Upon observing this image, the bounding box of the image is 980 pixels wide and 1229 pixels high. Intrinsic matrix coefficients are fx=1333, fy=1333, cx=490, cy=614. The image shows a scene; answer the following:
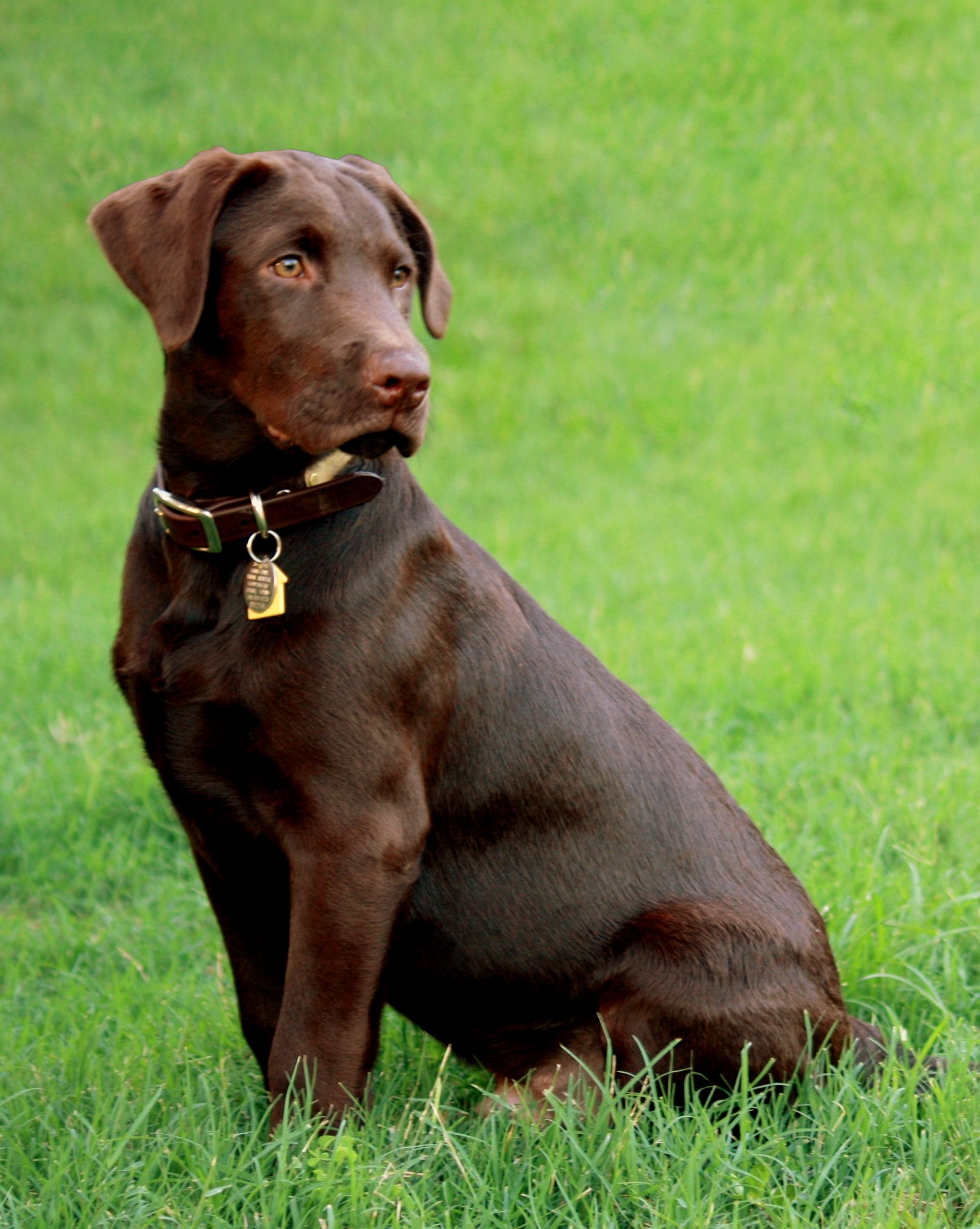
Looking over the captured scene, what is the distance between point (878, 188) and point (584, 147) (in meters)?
2.39

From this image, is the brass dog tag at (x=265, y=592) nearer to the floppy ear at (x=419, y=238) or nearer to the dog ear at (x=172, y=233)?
the dog ear at (x=172, y=233)

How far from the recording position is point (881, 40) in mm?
11727

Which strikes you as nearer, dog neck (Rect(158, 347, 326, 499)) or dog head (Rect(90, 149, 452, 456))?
dog head (Rect(90, 149, 452, 456))

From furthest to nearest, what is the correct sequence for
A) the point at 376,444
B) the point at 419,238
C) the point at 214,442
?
the point at 419,238, the point at 214,442, the point at 376,444

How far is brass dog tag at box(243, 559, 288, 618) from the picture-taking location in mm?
2393

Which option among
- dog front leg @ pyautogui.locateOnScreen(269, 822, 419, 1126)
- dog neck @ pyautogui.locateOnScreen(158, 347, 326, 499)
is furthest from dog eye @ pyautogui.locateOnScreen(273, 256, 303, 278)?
dog front leg @ pyautogui.locateOnScreen(269, 822, 419, 1126)

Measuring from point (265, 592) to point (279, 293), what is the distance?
557mm

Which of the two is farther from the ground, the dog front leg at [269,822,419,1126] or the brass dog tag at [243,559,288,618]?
the brass dog tag at [243,559,288,618]

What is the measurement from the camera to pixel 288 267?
2.49 metres

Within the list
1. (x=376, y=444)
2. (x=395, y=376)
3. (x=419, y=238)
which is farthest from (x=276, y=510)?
(x=419, y=238)

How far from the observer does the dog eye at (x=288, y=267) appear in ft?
8.14

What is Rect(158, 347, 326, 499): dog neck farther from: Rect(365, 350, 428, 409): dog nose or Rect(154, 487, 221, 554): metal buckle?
Rect(365, 350, 428, 409): dog nose

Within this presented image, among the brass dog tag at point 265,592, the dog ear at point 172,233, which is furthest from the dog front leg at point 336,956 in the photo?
the dog ear at point 172,233

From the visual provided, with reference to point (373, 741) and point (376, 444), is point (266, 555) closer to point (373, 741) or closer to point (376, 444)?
point (376, 444)
